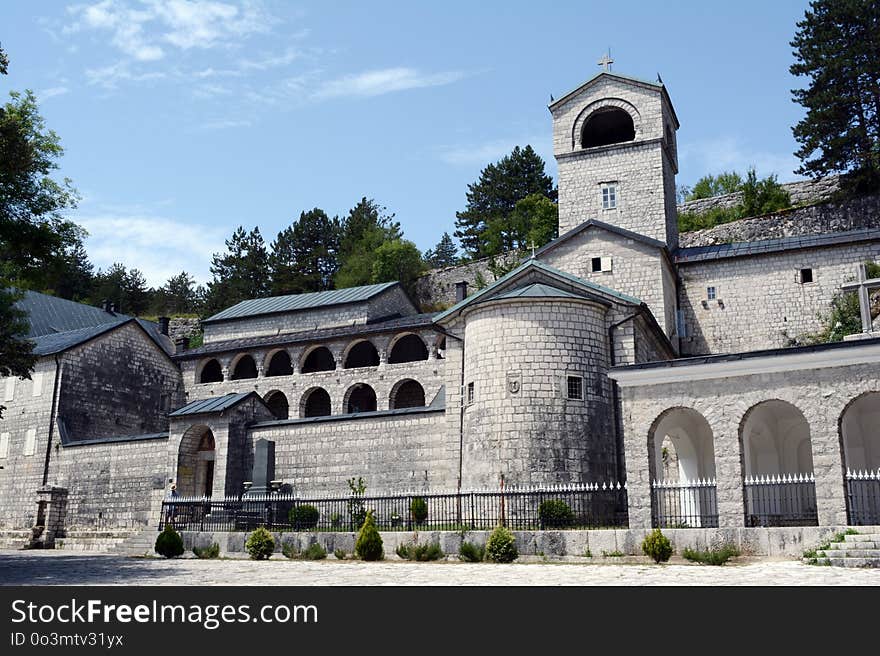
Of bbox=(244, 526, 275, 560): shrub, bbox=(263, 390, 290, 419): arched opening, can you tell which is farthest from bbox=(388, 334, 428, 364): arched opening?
bbox=(244, 526, 275, 560): shrub

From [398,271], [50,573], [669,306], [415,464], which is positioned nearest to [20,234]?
[50,573]

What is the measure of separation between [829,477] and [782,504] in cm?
414

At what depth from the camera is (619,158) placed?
97.3 feet

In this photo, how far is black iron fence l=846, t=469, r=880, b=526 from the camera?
14086mm

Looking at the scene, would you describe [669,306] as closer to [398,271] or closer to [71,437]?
[71,437]

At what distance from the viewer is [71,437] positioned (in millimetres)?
30031

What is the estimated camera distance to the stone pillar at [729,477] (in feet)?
48.5

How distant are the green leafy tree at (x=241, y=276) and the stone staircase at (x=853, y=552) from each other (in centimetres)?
4572

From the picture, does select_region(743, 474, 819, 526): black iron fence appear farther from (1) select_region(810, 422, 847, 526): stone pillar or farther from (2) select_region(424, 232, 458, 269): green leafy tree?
(2) select_region(424, 232, 458, 269): green leafy tree

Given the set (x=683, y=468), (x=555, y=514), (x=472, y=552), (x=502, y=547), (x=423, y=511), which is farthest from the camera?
(x=683, y=468)

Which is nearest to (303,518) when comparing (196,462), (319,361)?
(196,462)

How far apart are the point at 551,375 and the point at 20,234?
11788 millimetres

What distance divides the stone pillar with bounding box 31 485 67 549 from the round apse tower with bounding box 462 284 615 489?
50.1 ft

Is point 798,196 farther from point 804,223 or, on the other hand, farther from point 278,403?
point 278,403
